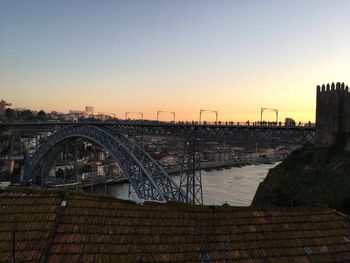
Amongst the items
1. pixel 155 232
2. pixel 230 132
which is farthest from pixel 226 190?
pixel 155 232

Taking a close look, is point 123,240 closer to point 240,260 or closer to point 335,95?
point 240,260

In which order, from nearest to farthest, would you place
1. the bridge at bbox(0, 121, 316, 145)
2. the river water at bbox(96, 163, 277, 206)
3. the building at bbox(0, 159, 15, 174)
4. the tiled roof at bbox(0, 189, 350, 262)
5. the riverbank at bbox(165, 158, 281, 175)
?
the tiled roof at bbox(0, 189, 350, 262), the bridge at bbox(0, 121, 316, 145), the river water at bbox(96, 163, 277, 206), the building at bbox(0, 159, 15, 174), the riverbank at bbox(165, 158, 281, 175)

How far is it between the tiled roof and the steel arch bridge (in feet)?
59.7

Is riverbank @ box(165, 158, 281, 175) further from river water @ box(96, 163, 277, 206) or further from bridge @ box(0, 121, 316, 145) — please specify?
bridge @ box(0, 121, 316, 145)

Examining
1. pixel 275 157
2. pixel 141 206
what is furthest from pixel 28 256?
pixel 275 157

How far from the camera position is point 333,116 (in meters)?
26.7

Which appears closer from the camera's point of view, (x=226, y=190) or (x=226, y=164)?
(x=226, y=190)

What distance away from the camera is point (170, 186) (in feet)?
92.4

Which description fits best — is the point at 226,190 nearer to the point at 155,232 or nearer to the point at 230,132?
the point at 230,132

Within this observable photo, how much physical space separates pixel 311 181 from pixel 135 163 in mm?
11589

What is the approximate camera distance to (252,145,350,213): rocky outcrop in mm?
20922

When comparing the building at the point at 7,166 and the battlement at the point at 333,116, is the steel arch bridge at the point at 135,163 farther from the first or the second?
the building at the point at 7,166

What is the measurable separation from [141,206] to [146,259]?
1468 mm

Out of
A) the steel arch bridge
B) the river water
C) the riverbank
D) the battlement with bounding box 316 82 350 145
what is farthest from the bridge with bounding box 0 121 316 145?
the riverbank
